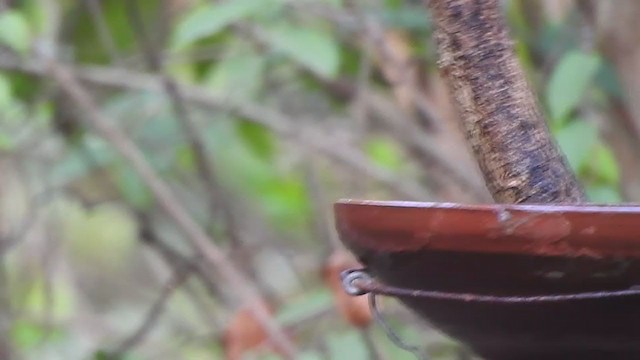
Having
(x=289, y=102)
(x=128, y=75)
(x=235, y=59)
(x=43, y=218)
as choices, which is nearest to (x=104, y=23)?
(x=128, y=75)

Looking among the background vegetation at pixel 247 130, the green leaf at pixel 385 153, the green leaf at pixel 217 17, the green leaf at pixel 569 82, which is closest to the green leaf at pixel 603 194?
the background vegetation at pixel 247 130

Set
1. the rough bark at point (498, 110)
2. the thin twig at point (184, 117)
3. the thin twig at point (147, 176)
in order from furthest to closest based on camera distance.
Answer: the thin twig at point (184, 117) → the thin twig at point (147, 176) → the rough bark at point (498, 110)

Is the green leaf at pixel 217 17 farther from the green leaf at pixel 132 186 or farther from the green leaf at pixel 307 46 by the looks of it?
the green leaf at pixel 132 186

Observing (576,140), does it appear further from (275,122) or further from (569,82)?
(275,122)

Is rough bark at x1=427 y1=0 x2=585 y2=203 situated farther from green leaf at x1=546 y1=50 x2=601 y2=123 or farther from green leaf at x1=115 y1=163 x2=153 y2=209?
green leaf at x1=115 y1=163 x2=153 y2=209

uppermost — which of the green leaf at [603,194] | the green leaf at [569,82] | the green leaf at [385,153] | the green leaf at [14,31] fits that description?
the green leaf at [14,31]

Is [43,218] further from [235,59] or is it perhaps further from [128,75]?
[235,59]

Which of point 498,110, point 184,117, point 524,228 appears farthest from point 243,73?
point 524,228
